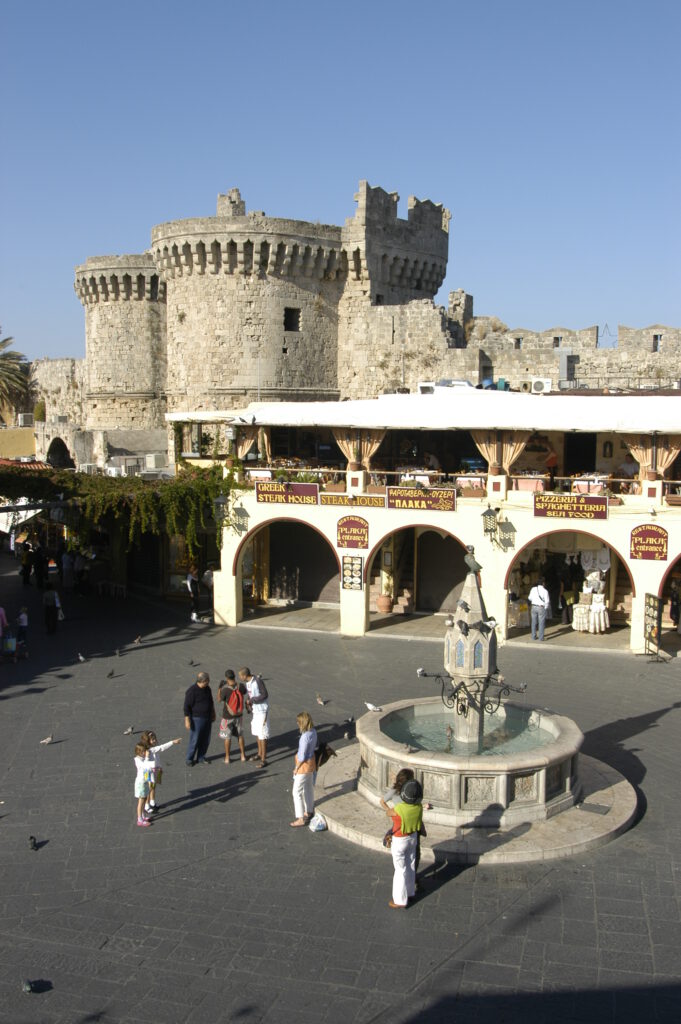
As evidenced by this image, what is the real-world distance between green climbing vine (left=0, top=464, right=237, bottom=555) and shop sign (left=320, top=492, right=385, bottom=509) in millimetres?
2605

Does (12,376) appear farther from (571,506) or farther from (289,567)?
(571,506)

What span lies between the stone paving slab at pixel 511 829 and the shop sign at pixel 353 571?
31.6 ft

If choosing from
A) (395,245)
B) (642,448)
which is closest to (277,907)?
(642,448)

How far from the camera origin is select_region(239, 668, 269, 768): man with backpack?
13414 millimetres

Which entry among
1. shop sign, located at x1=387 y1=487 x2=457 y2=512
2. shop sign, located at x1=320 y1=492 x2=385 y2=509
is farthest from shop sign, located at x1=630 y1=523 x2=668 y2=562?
shop sign, located at x1=320 y1=492 x2=385 y2=509

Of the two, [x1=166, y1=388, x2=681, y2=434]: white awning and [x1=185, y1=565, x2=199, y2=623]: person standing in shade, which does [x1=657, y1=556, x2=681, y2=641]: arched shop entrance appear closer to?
[x1=166, y1=388, x2=681, y2=434]: white awning

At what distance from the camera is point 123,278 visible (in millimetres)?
36750

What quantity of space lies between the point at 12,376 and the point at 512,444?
3598cm

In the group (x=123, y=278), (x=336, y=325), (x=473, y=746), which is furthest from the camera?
(x=123, y=278)

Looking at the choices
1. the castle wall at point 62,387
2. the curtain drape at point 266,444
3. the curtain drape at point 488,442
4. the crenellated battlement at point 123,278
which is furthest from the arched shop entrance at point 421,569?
the castle wall at point 62,387

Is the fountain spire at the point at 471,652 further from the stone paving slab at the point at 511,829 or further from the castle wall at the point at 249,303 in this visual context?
the castle wall at the point at 249,303

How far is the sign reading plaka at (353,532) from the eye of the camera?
2202 centimetres

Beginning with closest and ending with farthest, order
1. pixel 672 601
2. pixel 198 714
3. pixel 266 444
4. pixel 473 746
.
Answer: pixel 473 746 < pixel 198 714 < pixel 672 601 < pixel 266 444

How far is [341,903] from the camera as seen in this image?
972 centimetres
